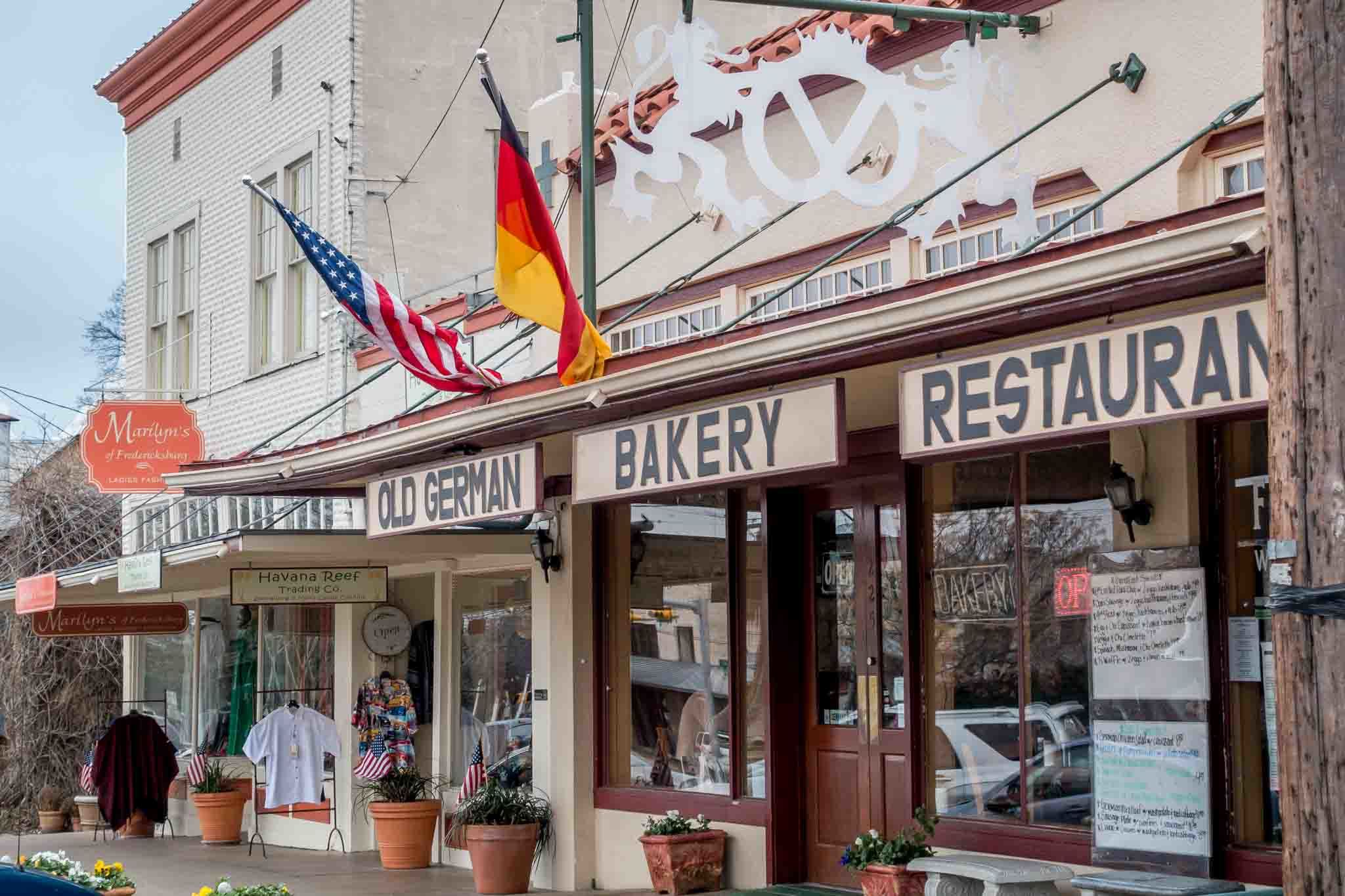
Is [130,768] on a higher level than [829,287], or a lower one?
lower

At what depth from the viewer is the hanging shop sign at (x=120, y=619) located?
1762cm

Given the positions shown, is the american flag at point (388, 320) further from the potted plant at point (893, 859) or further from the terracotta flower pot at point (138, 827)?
the terracotta flower pot at point (138, 827)

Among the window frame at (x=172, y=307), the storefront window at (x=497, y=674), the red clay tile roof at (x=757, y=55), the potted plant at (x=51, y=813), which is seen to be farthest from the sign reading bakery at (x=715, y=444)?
the potted plant at (x=51, y=813)

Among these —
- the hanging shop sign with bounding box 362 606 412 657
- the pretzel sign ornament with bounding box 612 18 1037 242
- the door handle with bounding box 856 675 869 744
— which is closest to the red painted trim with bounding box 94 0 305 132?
the hanging shop sign with bounding box 362 606 412 657

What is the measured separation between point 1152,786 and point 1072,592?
45.1 inches

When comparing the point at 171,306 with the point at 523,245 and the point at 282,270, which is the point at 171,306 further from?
the point at 523,245

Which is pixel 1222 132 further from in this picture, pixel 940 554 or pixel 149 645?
pixel 149 645

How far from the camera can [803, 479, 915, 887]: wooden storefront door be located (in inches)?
391

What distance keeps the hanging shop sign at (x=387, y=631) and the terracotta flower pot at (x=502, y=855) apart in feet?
12.0

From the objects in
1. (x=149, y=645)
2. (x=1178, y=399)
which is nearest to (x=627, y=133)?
(x=1178, y=399)

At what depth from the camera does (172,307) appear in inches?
825

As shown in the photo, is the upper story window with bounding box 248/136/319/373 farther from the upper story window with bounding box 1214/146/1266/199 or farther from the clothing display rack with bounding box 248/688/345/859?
the upper story window with bounding box 1214/146/1266/199

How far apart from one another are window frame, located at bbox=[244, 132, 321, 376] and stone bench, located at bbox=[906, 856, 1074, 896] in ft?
35.3

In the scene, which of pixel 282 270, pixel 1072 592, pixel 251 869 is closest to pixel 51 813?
pixel 251 869
